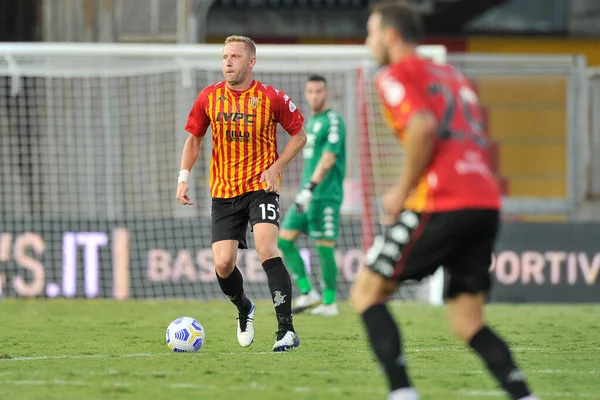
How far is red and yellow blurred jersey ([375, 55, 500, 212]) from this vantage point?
16.0 ft

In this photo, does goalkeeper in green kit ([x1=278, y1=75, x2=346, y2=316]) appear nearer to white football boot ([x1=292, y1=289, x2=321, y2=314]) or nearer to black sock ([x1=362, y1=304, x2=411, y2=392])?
white football boot ([x1=292, y1=289, x2=321, y2=314])

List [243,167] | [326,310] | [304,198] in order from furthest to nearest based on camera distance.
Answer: [326,310] → [304,198] → [243,167]

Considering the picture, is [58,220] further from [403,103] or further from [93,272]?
[403,103]

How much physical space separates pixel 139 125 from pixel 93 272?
6.95ft

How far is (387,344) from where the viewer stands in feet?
16.2

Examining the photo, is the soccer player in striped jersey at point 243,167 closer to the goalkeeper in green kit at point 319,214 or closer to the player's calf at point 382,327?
the player's calf at point 382,327

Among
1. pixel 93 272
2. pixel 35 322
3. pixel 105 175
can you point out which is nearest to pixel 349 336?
pixel 35 322

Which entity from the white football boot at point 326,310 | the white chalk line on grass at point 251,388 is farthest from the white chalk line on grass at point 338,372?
the white football boot at point 326,310

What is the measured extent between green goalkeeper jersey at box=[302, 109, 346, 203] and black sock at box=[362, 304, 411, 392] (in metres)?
5.90

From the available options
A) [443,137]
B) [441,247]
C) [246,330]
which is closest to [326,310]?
[246,330]

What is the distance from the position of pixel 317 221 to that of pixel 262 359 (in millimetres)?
4076

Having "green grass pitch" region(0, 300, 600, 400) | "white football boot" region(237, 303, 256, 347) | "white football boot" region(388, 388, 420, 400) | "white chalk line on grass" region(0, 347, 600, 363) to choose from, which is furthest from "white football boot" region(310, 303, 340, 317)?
"white football boot" region(388, 388, 420, 400)

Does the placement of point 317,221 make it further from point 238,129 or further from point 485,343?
point 485,343

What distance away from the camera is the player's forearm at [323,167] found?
419 inches
